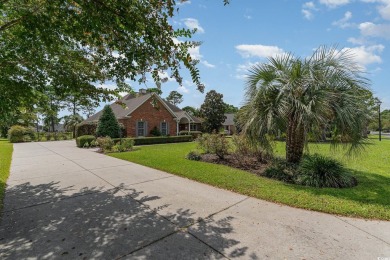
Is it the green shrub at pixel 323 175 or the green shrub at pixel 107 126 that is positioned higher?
the green shrub at pixel 107 126

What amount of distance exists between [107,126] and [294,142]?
57.7ft

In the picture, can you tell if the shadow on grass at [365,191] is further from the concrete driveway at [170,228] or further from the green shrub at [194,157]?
the green shrub at [194,157]

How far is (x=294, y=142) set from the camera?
23.9ft

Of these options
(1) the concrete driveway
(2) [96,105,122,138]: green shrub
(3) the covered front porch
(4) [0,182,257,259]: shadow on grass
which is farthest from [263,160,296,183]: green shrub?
(3) the covered front porch

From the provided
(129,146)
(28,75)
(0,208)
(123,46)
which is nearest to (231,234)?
(123,46)

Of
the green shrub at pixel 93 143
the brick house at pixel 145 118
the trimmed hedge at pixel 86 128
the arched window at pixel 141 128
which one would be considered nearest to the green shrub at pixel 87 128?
the trimmed hedge at pixel 86 128

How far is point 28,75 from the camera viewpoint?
4.71m

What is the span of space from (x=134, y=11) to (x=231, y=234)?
12.4ft

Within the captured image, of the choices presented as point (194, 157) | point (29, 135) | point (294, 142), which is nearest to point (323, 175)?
point (294, 142)

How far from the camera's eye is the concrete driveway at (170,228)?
2.93 m

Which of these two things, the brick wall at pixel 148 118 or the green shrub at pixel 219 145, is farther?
the brick wall at pixel 148 118

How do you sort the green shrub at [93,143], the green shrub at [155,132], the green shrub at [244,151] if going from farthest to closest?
1. the green shrub at [155,132]
2. the green shrub at [93,143]
3. the green shrub at [244,151]

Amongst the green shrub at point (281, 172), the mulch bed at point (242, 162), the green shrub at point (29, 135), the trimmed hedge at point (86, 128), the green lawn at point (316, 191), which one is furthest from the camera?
the green shrub at point (29, 135)

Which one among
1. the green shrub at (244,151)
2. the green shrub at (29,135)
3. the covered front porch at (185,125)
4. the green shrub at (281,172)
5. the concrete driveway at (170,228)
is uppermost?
the covered front porch at (185,125)
